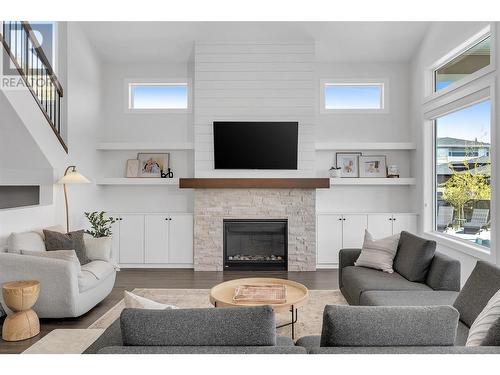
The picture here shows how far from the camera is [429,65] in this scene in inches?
221

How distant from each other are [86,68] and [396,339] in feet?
19.0

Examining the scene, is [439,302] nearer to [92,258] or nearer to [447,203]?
[447,203]

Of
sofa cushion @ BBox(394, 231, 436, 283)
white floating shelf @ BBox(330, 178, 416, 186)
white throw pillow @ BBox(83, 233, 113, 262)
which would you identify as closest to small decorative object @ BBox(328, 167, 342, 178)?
white floating shelf @ BBox(330, 178, 416, 186)

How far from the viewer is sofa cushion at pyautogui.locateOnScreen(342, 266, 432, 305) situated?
3.38 metres

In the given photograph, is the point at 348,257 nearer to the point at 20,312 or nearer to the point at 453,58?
the point at 453,58

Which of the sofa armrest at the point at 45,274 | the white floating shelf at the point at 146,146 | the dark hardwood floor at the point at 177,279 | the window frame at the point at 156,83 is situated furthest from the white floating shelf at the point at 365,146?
the sofa armrest at the point at 45,274

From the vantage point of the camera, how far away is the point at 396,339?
155cm

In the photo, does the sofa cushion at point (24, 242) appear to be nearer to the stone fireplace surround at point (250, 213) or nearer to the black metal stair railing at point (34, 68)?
the black metal stair railing at point (34, 68)

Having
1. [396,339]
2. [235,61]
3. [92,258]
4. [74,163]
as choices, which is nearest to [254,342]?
[396,339]

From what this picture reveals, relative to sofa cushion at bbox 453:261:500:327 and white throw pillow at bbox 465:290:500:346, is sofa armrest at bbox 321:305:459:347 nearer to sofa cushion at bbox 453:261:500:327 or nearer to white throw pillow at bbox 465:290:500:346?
white throw pillow at bbox 465:290:500:346

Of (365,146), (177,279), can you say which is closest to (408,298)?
(177,279)

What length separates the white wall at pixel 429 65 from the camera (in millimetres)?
4602

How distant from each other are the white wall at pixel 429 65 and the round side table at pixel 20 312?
4.39 m

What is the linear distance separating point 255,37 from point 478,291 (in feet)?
15.5
